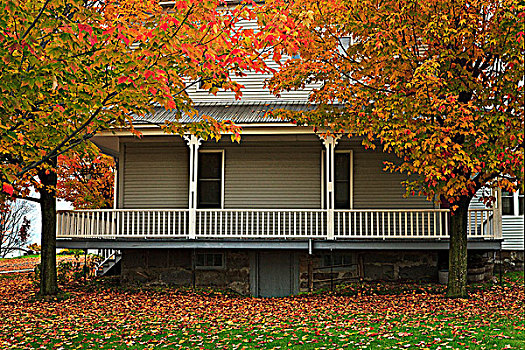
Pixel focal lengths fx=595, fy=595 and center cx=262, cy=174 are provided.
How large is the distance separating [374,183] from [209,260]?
A: 5.07 metres

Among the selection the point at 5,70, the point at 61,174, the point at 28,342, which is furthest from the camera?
the point at 61,174

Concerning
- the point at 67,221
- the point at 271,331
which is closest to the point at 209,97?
the point at 67,221

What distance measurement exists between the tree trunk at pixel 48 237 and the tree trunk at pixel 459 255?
32.2ft

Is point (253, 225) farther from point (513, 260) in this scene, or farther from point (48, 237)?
point (513, 260)

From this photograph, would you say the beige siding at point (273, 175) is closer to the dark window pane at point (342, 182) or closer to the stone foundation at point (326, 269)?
the dark window pane at point (342, 182)

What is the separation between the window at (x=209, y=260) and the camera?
53.9 ft

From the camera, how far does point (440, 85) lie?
11266mm

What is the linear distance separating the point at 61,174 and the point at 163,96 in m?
14.8

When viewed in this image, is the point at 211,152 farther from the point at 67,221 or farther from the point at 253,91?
the point at 67,221

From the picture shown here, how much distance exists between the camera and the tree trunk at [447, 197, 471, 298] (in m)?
13.2

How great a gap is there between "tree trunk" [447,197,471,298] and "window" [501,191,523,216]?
8.63 m

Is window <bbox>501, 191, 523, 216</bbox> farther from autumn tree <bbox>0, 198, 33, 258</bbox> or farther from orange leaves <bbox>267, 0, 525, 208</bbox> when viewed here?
autumn tree <bbox>0, 198, 33, 258</bbox>

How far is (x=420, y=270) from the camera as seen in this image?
52.9ft

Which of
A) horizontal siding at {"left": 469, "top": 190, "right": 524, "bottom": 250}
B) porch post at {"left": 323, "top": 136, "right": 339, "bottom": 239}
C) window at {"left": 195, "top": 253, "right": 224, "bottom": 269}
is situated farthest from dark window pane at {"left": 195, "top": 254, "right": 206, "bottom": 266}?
horizontal siding at {"left": 469, "top": 190, "right": 524, "bottom": 250}
